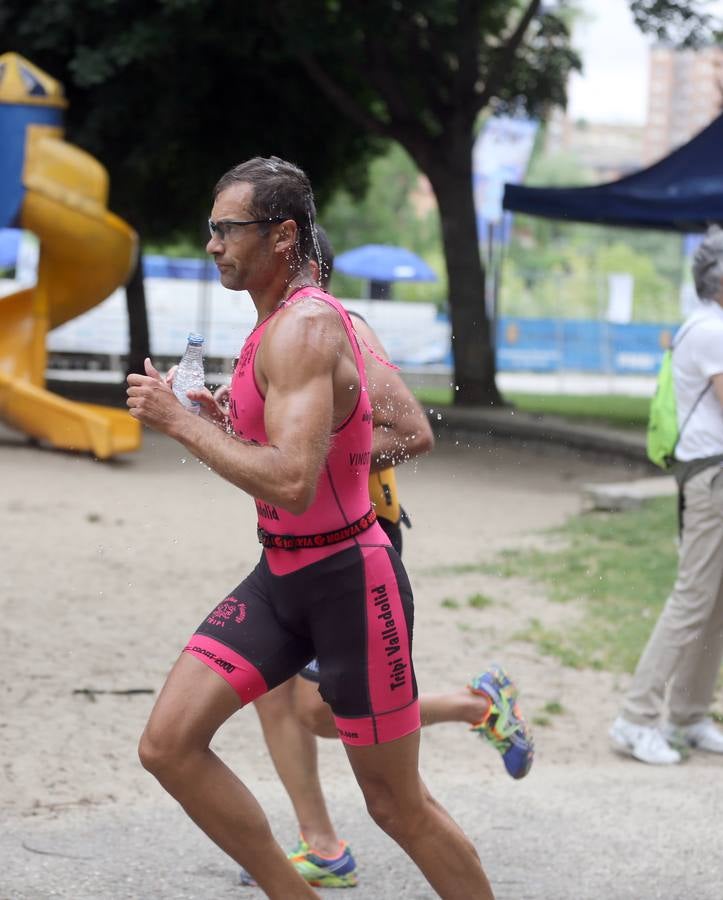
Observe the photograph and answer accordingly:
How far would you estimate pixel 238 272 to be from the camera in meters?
3.16

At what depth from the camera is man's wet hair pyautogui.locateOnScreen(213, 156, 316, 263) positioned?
3121 millimetres

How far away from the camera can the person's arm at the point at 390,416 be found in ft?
12.9

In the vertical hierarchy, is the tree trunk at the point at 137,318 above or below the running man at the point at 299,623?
below

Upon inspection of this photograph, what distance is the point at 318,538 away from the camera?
10.4ft

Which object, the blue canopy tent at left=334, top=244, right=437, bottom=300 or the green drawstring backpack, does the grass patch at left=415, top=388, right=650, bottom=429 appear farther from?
the green drawstring backpack

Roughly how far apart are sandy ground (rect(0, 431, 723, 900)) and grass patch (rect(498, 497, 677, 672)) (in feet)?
0.54

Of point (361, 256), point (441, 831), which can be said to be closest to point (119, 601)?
point (441, 831)

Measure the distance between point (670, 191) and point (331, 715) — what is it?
379 inches

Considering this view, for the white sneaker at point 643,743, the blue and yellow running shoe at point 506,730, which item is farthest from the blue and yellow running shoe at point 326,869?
the white sneaker at point 643,743

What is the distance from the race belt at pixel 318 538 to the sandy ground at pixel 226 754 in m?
1.22

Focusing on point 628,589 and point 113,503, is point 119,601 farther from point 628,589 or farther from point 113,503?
point 113,503

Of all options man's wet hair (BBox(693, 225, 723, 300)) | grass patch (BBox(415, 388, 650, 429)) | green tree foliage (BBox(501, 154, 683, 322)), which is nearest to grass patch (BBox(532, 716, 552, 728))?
man's wet hair (BBox(693, 225, 723, 300))

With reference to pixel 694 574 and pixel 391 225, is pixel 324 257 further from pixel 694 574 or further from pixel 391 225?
pixel 391 225

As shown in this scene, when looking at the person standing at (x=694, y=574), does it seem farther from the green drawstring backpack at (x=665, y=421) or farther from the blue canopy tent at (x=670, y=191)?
the blue canopy tent at (x=670, y=191)
